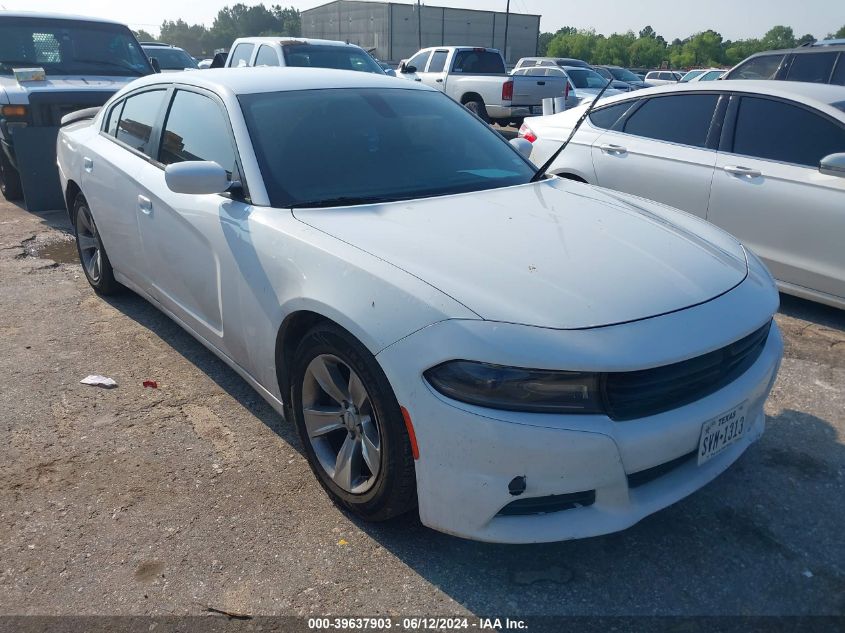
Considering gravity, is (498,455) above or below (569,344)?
below

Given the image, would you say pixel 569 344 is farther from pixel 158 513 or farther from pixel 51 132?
pixel 51 132

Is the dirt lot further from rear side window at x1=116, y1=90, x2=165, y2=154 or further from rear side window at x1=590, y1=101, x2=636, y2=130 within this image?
rear side window at x1=590, y1=101, x2=636, y2=130

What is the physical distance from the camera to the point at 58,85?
7.55 meters

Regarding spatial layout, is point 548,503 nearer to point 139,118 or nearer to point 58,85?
point 139,118

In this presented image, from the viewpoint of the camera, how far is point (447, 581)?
2.46 metres

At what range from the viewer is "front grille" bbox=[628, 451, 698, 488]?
231 centimetres

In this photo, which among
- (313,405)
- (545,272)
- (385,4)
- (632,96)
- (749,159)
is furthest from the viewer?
(385,4)

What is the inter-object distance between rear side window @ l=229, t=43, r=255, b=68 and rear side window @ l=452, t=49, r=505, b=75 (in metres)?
5.66

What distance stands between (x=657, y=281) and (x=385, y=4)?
6832cm

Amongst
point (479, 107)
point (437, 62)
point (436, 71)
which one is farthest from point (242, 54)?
point (437, 62)

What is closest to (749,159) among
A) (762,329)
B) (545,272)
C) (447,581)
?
(762,329)

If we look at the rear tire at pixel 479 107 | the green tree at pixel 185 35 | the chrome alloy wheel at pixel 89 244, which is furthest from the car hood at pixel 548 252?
the green tree at pixel 185 35

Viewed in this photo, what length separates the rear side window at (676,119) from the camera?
17.5 ft

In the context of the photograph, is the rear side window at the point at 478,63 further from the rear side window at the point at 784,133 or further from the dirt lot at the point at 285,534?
the dirt lot at the point at 285,534
